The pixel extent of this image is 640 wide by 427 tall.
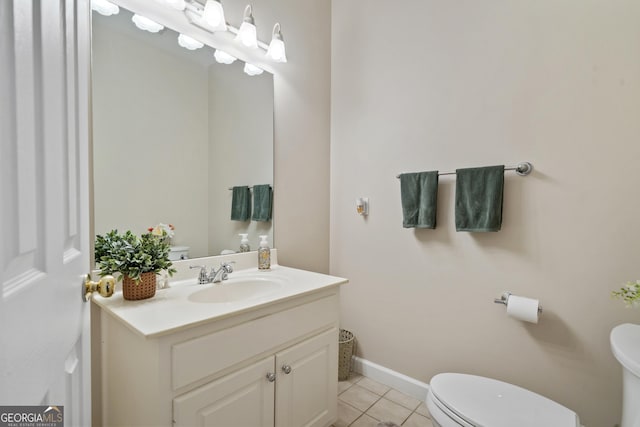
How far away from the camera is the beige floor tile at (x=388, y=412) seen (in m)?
1.64

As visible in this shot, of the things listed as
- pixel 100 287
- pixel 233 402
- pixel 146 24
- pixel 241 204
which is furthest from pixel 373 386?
pixel 146 24

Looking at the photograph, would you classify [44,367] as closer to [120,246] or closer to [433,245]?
[120,246]

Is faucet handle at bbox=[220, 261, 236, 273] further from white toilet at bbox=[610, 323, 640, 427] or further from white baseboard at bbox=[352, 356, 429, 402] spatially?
white toilet at bbox=[610, 323, 640, 427]

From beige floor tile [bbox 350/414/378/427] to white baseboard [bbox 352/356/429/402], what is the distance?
1.10 feet

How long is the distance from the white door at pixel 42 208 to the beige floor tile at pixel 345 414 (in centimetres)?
129

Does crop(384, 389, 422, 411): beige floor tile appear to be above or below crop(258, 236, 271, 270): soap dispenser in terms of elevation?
below

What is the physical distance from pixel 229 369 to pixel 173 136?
1.07 meters

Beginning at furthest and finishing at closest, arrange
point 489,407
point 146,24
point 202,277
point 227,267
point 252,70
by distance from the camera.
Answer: point 252,70 < point 227,267 < point 202,277 < point 146,24 < point 489,407

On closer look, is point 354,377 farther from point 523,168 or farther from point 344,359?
point 523,168

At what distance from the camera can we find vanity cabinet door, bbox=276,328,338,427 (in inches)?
48.0

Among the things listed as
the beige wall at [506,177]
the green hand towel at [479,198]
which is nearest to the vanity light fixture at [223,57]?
the beige wall at [506,177]

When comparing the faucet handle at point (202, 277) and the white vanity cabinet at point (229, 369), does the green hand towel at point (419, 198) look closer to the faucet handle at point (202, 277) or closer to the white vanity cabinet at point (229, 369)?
the white vanity cabinet at point (229, 369)

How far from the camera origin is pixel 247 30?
60.4 inches

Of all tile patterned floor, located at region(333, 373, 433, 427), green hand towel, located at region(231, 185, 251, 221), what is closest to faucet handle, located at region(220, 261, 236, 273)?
green hand towel, located at region(231, 185, 251, 221)
